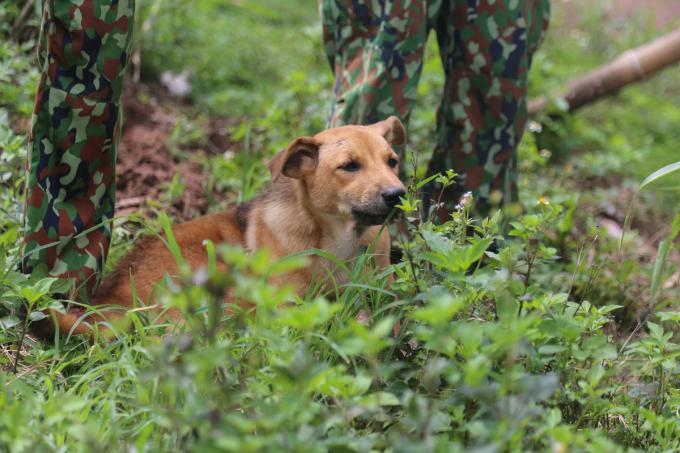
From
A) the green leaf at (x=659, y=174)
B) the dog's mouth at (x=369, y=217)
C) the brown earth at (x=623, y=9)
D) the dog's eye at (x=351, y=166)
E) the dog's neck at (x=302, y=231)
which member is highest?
the brown earth at (x=623, y=9)

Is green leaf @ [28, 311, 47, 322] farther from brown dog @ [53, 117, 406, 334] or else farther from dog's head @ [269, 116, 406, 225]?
dog's head @ [269, 116, 406, 225]

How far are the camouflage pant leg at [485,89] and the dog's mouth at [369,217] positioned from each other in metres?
0.86

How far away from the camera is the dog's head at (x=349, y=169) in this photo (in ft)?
11.7

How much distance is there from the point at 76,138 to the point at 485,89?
205 centimetres

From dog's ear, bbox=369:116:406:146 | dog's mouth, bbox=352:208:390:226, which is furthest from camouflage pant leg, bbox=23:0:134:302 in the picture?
dog's ear, bbox=369:116:406:146

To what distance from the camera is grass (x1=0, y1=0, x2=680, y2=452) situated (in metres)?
1.96

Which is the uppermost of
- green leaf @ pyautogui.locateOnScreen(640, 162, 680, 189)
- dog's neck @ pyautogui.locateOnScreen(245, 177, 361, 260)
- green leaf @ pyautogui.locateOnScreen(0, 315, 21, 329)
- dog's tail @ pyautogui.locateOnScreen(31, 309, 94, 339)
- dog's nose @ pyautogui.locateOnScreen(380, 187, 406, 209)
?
green leaf @ pyautogui.locateOnScreen(640, 162, 680, 189)

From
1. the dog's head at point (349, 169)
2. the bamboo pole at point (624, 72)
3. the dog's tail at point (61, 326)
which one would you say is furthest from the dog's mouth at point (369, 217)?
the bamboo pole at point (624, 72)

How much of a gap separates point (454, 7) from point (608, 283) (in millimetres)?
1663

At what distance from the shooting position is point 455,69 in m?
4.27

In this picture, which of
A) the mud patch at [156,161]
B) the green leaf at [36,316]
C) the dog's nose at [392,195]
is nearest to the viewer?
the green leaf at [36,316]

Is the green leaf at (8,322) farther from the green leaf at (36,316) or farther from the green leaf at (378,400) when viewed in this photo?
the green leaf at (378,400)

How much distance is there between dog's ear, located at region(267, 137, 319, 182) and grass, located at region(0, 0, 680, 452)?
60 centimetres

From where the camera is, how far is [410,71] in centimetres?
398
